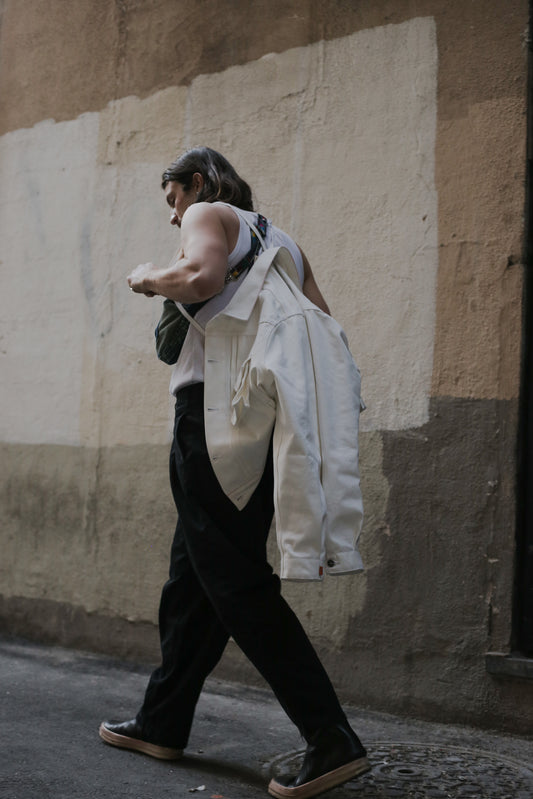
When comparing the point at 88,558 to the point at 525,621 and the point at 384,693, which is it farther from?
the point at 525,621

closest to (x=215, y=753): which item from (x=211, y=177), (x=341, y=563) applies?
(x=341, y=563)

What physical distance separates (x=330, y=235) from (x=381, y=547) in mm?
1289

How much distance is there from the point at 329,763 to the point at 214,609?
1.81 ft

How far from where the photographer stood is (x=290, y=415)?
7.47 feet

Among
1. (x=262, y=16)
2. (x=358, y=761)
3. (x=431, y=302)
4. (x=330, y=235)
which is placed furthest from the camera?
(x=262, y=16)

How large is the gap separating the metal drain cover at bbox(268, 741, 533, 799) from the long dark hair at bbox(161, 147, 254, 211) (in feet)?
5.81

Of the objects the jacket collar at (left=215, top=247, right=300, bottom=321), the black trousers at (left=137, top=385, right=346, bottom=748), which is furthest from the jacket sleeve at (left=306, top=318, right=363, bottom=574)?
the black trousers at (left=137, top=385, right=346, bottom=748)

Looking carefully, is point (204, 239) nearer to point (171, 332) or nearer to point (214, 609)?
point (171, 332)

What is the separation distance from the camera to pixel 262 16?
12.9 ft

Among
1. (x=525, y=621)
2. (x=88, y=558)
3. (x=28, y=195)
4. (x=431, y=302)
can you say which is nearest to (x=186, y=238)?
(x=431, y=302)

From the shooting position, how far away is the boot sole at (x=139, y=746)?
2.70 meters

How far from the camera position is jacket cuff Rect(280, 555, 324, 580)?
86.0 inches

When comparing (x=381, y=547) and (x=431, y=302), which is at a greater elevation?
(x=431, y=302)

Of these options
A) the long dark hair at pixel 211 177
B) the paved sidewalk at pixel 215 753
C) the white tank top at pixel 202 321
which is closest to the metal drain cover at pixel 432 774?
the paved sidewalk at pixel 215 753
